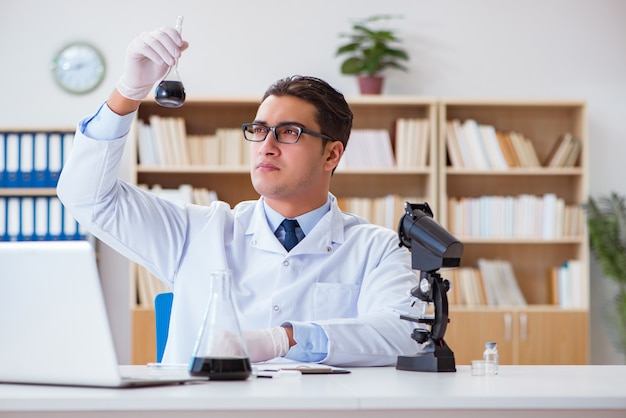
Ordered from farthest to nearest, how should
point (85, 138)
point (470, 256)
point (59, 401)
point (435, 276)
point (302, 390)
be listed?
point (470, 256), point (85, 138), point (435, 276), point (302, 390), point (59, 401)

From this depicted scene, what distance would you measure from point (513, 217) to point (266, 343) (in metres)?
3.35

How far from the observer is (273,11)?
195 inches

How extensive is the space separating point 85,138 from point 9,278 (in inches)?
27.8

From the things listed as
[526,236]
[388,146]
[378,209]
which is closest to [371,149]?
[388,146]

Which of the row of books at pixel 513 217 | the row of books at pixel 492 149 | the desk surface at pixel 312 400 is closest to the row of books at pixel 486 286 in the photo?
the row of books at pixel 513 217

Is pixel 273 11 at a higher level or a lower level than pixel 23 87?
higher

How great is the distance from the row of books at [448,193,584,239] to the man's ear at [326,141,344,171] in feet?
8.17

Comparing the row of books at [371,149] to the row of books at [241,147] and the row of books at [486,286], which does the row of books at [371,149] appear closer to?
the row of books at [241,147]

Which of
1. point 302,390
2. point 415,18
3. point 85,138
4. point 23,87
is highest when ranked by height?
point 415,18

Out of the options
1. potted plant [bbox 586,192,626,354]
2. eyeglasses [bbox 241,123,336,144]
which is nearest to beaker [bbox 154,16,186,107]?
eyeglasses [bbox 241,123,336,144]

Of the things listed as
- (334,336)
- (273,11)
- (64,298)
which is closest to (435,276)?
(334,336)

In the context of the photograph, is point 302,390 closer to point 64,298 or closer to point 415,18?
point 64,298

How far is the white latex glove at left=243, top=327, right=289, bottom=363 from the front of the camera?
1.57 metres

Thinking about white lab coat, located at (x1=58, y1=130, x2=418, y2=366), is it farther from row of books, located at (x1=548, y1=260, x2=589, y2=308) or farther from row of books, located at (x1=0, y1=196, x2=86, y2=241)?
row of books, located at (x1=548, y1=260, x2=589, y2=308)
